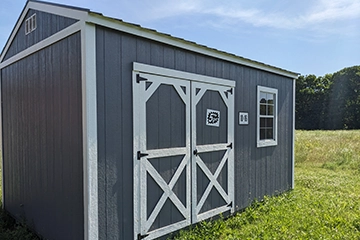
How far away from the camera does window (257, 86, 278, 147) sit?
4777mm

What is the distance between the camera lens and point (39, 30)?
328 cm

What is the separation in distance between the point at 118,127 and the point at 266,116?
10.8 ft

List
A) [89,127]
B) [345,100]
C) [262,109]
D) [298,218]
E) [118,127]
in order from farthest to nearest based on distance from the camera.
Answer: [345,100]
[262,109]
[298,218]
[118,127]
[89,127]

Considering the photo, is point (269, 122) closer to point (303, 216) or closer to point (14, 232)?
point (303, 216)

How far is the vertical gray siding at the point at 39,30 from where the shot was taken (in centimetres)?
285

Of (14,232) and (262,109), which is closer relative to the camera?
(14,232)

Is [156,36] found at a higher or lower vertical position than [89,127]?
higher

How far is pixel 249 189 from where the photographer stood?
456 centimetres

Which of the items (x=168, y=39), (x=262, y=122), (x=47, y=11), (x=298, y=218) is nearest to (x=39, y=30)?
(x=47, y=11)

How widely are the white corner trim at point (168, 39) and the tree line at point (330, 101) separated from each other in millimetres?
36966

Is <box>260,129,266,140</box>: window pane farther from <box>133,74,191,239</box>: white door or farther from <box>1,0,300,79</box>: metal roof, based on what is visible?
<box>133,74,191,239</box>: white door

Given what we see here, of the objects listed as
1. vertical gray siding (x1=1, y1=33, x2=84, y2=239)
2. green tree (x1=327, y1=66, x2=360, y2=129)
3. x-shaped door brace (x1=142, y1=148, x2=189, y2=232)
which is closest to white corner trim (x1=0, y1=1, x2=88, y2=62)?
vertical gray siding (x1=1, y1=33, x2=84, y2=239)

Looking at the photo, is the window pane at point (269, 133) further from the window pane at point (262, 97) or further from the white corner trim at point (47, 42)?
the white corner trim at point (47, 42)

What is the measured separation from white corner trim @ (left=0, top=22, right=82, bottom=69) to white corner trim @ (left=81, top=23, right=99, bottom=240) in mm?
213
